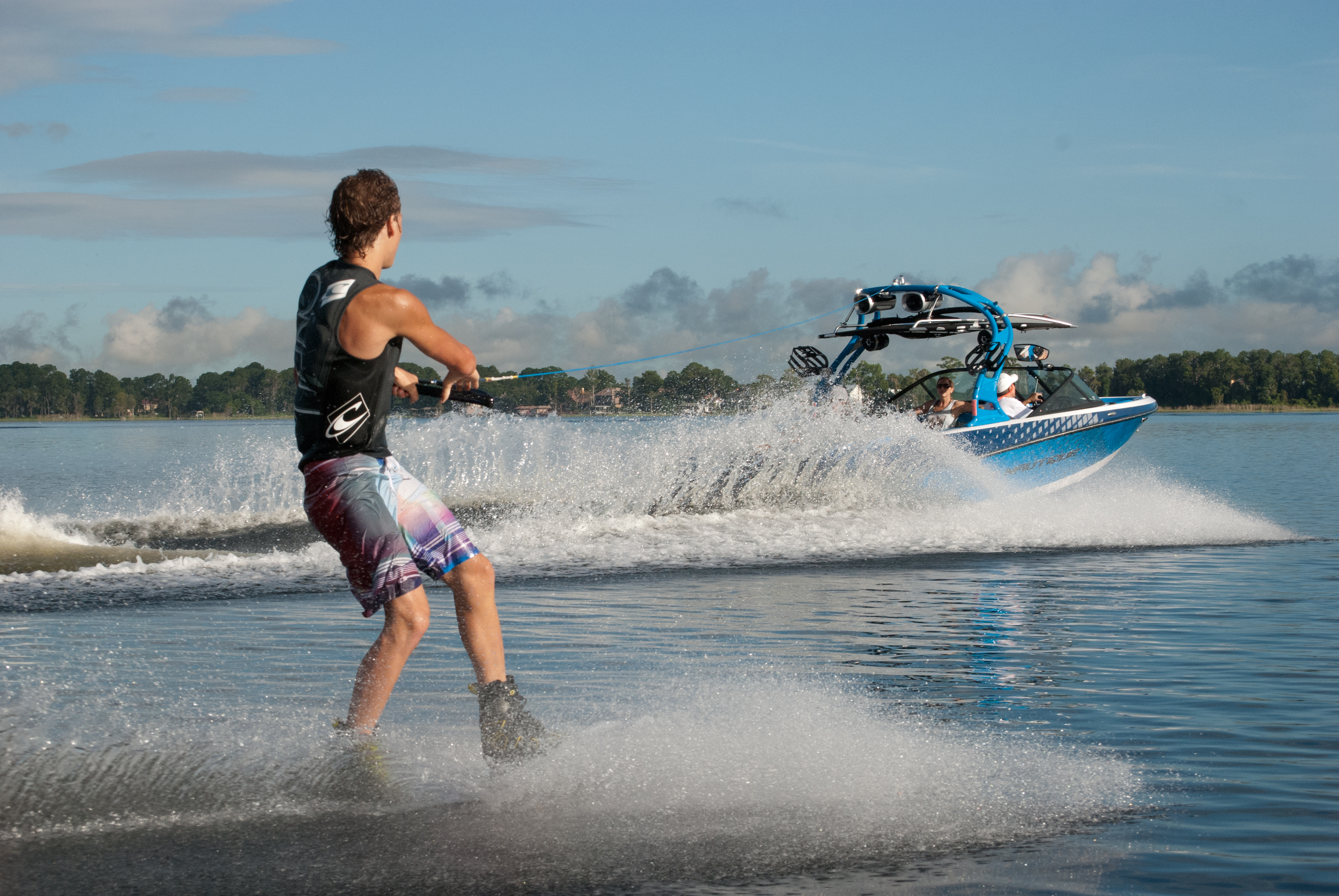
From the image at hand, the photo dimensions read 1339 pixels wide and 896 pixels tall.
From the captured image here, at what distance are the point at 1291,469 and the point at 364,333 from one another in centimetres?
3148

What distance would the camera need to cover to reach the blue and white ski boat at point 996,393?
15.2 metres

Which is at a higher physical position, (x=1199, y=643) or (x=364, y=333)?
(x=364, y=333)

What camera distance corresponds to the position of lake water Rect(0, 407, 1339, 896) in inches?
132

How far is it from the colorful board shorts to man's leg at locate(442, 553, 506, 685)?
0.13ft

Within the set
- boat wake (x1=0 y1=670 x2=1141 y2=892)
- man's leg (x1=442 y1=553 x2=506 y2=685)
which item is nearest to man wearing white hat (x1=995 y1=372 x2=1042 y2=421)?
boat wake (x1=0 y1=670 x2=1141 y2=892)

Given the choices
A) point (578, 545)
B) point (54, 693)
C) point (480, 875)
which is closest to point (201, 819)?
point (480, 875)

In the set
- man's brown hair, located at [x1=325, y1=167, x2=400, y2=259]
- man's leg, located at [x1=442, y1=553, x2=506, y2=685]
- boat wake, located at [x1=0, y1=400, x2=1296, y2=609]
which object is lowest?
boat wake, located at [x1=0, y1=400, x2=1296, y2=609]

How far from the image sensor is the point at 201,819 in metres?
3.65

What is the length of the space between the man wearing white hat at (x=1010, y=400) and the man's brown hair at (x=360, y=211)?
40.8 ft

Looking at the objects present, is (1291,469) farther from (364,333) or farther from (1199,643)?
(364,333)

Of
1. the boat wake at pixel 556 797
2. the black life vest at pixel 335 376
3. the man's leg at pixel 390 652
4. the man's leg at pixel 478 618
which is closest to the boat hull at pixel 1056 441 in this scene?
the boat wake at pixel 556 797

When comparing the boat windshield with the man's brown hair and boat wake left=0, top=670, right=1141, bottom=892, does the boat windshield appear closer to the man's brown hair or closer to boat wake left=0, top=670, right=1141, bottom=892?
boat wake left=0, top=670, right=1141, bottom=892

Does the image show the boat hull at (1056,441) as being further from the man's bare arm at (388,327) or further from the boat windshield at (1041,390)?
the man's bare arm at (388,327)

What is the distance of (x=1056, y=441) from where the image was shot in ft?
52.2
